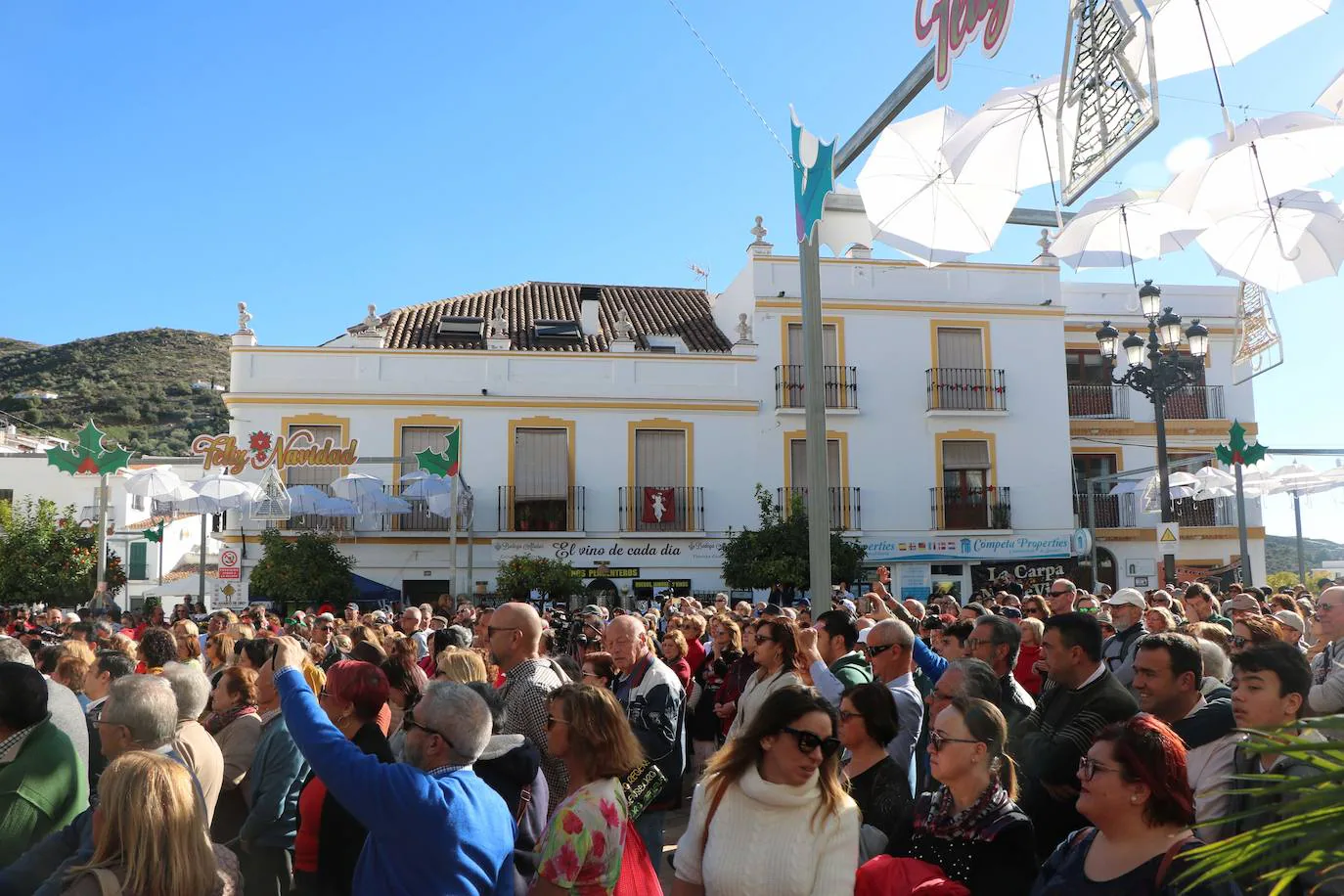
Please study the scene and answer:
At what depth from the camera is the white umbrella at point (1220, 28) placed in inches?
220

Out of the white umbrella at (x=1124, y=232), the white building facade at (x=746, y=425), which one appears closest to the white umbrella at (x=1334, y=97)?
the white umbrella at (x=1124, y=232)

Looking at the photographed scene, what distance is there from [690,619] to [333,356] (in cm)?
1638

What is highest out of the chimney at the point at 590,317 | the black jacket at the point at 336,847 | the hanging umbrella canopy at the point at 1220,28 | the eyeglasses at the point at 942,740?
the chimney at the point at 590,317

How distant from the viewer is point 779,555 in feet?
73.8

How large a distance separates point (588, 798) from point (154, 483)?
16040 mm

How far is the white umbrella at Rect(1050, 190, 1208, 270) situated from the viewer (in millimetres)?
8836

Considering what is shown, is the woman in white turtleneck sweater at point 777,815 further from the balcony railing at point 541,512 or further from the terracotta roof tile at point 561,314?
the terracotta roof tile at point 561,314

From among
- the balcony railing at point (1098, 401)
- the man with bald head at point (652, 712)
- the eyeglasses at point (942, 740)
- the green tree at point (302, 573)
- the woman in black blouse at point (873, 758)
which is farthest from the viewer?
the balcony railing at point (1098, 401)

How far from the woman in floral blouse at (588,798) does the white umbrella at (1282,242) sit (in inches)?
288

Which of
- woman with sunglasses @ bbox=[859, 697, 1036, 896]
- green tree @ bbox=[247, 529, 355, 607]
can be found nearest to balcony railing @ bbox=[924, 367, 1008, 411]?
green tree @ bbox=[247, 529, 355, 607]

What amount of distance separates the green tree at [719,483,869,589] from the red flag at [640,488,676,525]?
68.1 inches

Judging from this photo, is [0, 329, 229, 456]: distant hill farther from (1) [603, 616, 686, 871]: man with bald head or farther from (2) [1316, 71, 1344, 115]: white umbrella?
(2) [1316, 71, 1344, 115]: white umbrella

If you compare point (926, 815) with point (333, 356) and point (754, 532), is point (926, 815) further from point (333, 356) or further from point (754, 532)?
point (333, 356)

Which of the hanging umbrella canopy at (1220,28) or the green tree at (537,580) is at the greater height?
the hanging umbrella canopy at (1220,28)
